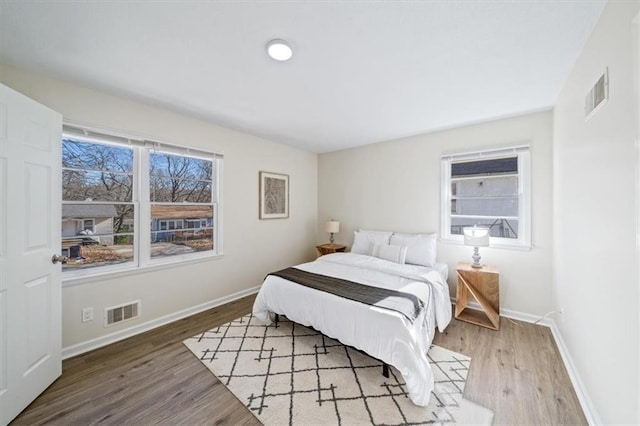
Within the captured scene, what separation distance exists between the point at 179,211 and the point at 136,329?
4.55ft

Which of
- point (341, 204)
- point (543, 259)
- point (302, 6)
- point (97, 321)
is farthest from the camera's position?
point (341, 204)

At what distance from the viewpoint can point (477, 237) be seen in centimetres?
294

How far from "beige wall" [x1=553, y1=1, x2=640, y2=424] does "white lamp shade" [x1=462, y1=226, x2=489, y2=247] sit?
808 millimetres

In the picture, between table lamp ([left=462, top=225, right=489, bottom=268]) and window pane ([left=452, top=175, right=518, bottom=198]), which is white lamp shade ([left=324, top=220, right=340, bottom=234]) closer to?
window pane ([left=452, top=175, right=518, bottom=198])

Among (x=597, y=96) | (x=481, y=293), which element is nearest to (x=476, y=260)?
(x=481, y=293)

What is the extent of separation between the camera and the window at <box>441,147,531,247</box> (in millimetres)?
3006

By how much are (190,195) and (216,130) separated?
96 cm

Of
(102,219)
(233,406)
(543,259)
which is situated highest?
(102,219)

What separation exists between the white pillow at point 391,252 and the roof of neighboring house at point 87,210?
324 centimetres

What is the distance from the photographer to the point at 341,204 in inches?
185

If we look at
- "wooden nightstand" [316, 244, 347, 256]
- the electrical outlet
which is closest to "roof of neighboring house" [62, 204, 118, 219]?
the electrical outlet

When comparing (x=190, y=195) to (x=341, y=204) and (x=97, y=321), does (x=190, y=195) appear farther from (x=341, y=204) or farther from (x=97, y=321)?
(x=341, y=204)

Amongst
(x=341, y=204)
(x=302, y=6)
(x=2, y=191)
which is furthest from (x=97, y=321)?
(x=341, y=204)

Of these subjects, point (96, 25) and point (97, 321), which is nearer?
point (96, 25)
